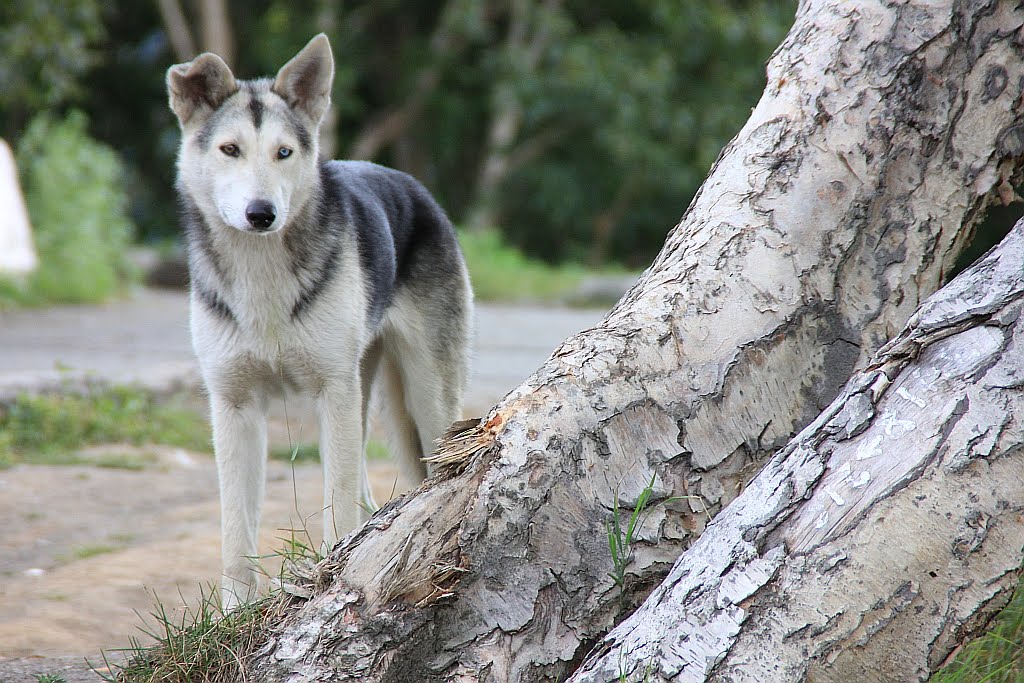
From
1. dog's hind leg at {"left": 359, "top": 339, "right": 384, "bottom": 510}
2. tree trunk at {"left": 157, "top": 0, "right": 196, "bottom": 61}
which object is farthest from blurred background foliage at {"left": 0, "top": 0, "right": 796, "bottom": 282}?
dog's hind leg at {"left": 359, "top": 339, "right": 384, "bottom": 510}

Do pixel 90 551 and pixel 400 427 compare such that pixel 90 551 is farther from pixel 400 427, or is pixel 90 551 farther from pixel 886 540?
pixel 886 540

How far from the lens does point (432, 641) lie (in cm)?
242

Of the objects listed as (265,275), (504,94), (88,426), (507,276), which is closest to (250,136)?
(265,275)

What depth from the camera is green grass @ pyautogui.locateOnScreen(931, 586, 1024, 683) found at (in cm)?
253

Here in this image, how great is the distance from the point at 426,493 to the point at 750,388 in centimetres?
87

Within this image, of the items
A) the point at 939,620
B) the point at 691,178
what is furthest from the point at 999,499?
the point at 691,178

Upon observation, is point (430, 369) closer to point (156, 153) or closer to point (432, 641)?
point (432, 641)

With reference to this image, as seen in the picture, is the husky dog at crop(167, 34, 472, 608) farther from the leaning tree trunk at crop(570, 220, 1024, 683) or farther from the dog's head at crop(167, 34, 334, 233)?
the leaning tree trunk at crop(570, 220, 1024, 683)

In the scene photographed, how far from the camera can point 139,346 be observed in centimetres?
843

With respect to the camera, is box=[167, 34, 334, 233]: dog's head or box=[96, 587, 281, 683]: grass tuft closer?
box=[96, 587, 281, 683]: grass tuft

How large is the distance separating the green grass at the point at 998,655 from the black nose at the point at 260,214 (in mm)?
2336

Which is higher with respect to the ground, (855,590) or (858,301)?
(858,301)

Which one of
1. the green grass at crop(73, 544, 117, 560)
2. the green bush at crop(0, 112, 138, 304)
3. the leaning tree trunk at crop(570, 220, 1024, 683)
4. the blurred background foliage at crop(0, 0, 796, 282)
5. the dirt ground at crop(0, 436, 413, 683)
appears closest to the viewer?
the leaning tree trunk at crop(570, 220, 1024, 683)

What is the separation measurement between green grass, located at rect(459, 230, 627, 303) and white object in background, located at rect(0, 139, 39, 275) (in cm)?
511
